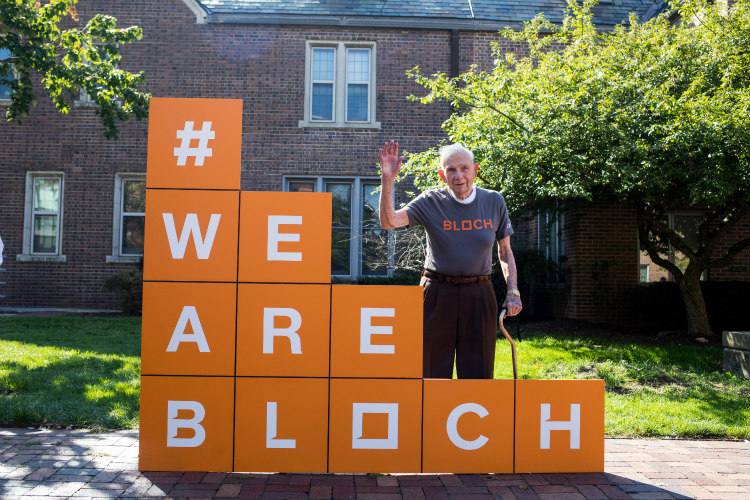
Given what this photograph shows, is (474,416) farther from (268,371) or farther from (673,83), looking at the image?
(673,83)

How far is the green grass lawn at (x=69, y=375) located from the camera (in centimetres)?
468

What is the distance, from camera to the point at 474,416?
11.9ft

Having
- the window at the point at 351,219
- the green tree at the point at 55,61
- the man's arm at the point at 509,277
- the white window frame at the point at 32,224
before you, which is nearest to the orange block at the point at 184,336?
the man's arm at the point at 509,277

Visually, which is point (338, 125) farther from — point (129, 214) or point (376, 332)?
point (376, 332)

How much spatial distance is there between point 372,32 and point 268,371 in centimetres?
1158

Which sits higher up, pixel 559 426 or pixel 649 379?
pixel 559 426

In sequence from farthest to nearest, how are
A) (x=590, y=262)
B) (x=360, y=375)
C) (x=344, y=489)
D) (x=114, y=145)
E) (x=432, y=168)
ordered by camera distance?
1. (x=114, y=145)
2. (x=590, y=262)
3. (x=432, y=168)
4. (x=360, y=375)
5. (x=344, y=489)

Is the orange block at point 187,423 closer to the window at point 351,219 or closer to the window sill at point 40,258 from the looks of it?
the window at point 351,219

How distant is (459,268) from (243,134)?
35.2 ft

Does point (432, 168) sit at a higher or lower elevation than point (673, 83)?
lower

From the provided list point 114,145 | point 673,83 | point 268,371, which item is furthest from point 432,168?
point 114,145

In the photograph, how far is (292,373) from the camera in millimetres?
3566

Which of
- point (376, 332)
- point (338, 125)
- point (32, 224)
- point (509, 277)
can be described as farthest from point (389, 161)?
point (32, 224)

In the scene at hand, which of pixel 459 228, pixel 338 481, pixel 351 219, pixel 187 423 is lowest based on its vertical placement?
pixel 338 481
